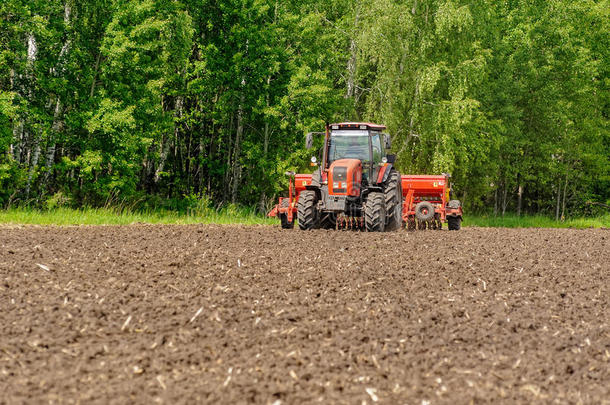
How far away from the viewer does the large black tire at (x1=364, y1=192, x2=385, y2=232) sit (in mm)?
14562

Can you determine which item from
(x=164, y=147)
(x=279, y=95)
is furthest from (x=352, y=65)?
(x=164, y=147)

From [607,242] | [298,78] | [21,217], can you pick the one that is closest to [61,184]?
[21,217]

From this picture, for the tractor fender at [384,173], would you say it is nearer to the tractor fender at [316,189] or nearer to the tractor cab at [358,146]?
the tractor cab at [358,146]

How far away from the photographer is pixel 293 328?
5.59 m

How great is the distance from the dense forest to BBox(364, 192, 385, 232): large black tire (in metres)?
6.99

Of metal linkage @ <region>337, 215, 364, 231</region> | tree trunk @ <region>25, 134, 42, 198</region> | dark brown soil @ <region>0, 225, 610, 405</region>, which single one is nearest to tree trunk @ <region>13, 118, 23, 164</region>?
tree trunk @ <region>25, 134, 42, 198</region>

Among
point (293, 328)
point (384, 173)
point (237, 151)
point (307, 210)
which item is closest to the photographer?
point (293, 328)

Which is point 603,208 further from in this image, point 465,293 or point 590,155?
point 465,293

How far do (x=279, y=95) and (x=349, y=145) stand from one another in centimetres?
779

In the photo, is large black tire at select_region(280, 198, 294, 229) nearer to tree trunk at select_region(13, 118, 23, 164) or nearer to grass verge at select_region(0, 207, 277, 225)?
grass verge at select_region(0, 207, 277, 225)

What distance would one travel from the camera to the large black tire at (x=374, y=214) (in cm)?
1456

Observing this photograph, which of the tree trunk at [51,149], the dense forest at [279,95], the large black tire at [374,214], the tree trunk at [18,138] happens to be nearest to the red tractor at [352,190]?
the large black tire at [374,214]

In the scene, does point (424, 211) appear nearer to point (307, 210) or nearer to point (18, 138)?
point (307, 210)

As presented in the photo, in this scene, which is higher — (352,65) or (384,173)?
(352,65)
